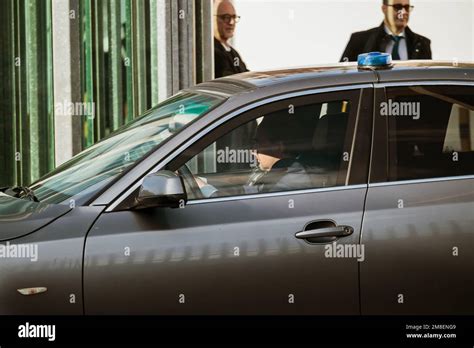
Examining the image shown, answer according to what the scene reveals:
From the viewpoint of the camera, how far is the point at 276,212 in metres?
4.83

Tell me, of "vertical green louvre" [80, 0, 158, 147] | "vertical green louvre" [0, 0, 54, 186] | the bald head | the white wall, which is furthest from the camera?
the bald head

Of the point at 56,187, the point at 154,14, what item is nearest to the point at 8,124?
the point at 154,14

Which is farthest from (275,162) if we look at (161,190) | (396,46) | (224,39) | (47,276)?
(396,46)

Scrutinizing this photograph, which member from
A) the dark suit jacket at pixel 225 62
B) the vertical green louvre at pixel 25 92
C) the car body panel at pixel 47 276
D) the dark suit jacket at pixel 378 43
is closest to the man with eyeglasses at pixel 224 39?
the dark suit jacket at pixel 225 62

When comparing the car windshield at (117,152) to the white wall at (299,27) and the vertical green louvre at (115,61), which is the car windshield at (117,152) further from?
the white wall at (299,27)

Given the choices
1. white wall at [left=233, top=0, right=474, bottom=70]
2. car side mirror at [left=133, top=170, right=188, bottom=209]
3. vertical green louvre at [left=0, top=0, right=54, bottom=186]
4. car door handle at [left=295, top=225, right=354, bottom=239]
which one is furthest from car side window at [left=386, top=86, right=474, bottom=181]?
white wall at [left=233, top=0, right=474, bottom=70]

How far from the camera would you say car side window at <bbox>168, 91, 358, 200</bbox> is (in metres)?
4.95

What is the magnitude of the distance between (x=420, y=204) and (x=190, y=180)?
1.02m

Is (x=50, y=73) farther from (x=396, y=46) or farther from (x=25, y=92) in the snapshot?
(x=396, y=46)

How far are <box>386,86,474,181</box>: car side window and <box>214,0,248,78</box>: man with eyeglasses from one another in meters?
6.77

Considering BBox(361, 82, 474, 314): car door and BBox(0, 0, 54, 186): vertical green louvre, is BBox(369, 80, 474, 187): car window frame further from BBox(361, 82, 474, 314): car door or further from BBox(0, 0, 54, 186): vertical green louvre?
BBox(0, 0, 54, 186): vertical green louvre

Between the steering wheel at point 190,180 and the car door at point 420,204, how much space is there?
0.75 meters
